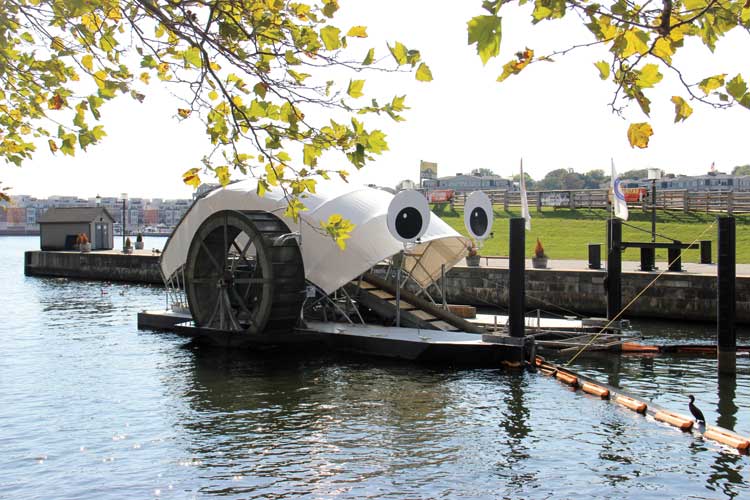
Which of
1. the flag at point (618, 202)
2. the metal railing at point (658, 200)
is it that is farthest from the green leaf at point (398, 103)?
the metal railing at point (658, 200)

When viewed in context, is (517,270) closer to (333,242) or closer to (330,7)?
(333,242)

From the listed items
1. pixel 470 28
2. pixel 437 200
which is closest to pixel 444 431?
pixel 470 28

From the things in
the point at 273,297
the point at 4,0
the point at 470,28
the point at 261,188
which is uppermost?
the point at 4,0

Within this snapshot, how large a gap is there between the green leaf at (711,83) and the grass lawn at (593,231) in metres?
32.5

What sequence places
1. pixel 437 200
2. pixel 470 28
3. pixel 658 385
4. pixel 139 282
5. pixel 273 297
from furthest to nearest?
pixel 437 200 < pixel 139 282 < pixel 273 297 < pixel 658 385 < pixel 470 28

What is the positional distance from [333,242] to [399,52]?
51.3 feet

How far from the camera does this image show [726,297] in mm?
16891

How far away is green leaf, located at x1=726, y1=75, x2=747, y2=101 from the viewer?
4109 millimetres

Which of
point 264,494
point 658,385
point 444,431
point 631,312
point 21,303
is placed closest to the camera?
point 264,494

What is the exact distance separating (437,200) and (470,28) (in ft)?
200

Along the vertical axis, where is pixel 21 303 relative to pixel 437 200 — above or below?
below

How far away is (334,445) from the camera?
41.1 ft

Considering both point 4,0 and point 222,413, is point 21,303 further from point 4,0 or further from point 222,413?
point 4,0

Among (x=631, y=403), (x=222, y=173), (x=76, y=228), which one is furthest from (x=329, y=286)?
(x=76, y=228)
